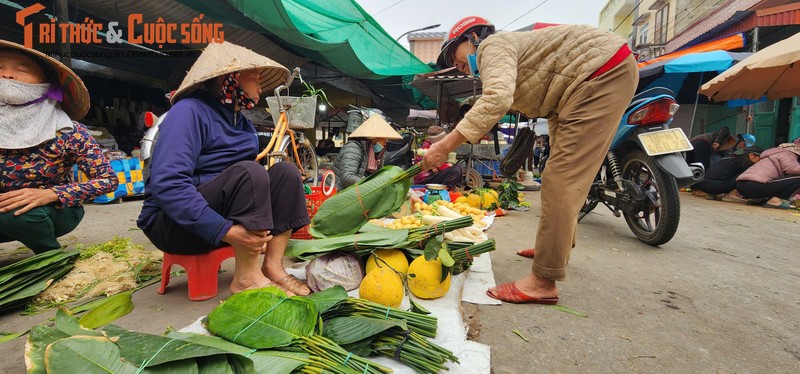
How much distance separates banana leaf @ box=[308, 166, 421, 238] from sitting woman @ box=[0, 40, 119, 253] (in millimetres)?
1353

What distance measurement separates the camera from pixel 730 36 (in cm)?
895

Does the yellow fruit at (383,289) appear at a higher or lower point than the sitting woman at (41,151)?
lower

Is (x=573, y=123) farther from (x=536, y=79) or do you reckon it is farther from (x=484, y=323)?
(x=484, y=323)

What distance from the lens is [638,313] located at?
1.82 m

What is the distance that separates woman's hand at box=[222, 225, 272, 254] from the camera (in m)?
1.64

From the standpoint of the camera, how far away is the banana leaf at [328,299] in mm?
1398

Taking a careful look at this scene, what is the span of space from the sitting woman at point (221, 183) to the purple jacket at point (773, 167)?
277 inches

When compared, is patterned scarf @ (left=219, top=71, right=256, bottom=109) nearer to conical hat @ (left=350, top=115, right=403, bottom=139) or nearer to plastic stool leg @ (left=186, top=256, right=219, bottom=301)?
plastic stool leg @ (left=186, top=256, right=219, bottom=301)

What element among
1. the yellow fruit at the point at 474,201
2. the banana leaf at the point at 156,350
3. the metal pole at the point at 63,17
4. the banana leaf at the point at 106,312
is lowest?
the banana leaf at the point at 106,312

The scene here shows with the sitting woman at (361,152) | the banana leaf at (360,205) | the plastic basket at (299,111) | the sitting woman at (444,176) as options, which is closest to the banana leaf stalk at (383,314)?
the banana leaf at (360,205)

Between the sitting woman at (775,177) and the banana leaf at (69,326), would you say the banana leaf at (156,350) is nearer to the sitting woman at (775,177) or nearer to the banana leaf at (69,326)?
the banana leaf at (69,326)

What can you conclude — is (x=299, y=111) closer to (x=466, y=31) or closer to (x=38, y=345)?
(x=466, y=31)

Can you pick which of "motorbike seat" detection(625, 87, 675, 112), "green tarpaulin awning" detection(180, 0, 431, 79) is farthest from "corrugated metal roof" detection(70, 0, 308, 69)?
"motorbike seat" detection(625, 87, 675, 112)

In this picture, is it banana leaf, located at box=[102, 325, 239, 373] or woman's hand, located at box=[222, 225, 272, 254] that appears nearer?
banana leaf, located at box=[102, 325, 239, 373]
